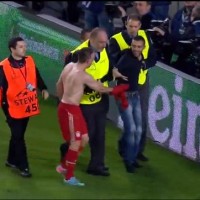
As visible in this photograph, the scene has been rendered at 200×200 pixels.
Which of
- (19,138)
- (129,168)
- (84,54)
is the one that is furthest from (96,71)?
(129,168)

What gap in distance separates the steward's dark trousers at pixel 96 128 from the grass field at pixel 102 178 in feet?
0.63

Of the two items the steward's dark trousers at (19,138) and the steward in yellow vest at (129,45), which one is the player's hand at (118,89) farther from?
the steward's dark trousers at (19,138)

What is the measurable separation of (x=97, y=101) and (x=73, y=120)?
1.56 ft

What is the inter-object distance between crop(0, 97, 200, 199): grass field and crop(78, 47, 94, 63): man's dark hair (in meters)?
1.45

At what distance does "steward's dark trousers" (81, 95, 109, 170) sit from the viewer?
10.5m

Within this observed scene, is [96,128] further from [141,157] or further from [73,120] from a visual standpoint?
[141,157]

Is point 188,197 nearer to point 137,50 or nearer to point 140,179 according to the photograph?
point 140,179

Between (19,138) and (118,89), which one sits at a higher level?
(118,89)

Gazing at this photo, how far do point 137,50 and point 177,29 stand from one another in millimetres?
3229

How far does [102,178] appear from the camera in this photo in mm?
10703

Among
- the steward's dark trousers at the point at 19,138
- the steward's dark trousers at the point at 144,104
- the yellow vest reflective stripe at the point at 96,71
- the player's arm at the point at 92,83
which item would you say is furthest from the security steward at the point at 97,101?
the steward's dark trousers at the point at 19,138

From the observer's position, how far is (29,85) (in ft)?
34.2

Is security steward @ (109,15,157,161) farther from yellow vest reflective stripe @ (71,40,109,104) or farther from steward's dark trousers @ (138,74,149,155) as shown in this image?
yellow vest reflective stripe @ (71,40,109,104)

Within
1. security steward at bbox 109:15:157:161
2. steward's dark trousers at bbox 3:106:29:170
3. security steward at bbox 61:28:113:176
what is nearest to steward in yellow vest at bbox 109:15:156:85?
security steward at bbox 109:15:157:161
